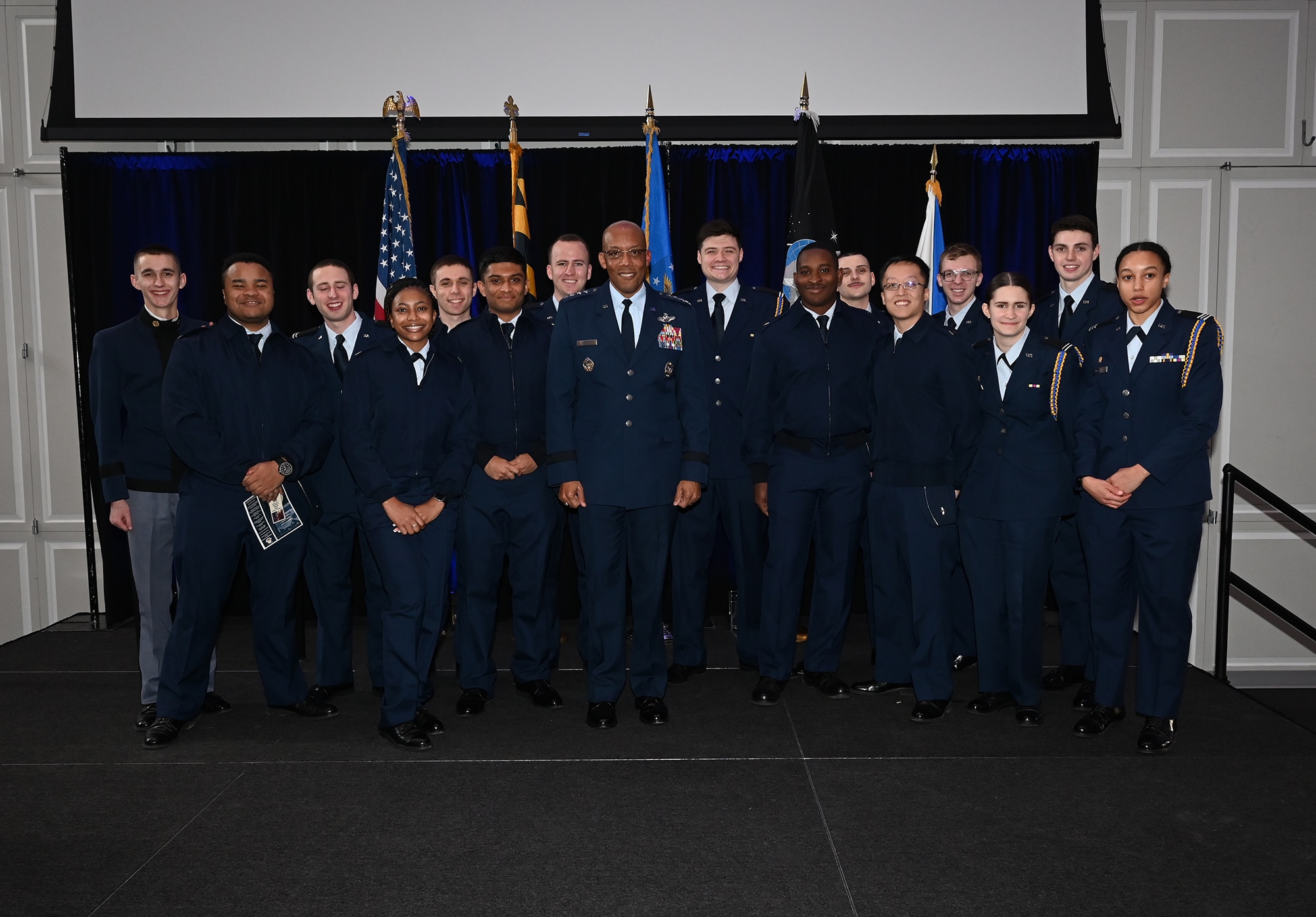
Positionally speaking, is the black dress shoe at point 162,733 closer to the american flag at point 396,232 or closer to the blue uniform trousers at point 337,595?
the blue uniform trousers at point 337,595

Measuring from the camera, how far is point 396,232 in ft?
16.3

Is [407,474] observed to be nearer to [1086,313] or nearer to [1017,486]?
[1017,486]

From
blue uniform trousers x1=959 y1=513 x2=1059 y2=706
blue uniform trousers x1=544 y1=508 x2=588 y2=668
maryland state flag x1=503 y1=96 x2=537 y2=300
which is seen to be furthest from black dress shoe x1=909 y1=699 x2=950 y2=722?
maryland state flag x1=503 y1=96 x2=537 y2=300

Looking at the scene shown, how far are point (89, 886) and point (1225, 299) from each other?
6.39 metres

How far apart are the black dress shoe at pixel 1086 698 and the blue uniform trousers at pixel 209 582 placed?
307 cm

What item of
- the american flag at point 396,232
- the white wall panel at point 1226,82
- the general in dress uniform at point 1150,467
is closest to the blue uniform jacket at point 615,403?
the general in dress uniform at point 1150,467

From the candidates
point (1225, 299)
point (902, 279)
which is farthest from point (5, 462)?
point (1225, 299)

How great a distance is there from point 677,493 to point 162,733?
206 centimetres

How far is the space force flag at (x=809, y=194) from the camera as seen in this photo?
5.01 meters

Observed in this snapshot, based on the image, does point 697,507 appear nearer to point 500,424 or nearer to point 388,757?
point 500,424

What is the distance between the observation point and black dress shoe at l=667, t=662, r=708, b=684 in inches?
165

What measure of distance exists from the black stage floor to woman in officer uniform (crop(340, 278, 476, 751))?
0.97ft

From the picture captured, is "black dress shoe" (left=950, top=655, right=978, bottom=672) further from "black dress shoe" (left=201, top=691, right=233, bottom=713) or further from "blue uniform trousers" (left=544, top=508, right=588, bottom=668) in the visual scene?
"black dress shoe" (left=201, top=691, right=233, bottom=713)

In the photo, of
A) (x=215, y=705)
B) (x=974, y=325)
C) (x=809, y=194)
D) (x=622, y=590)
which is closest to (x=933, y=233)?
(x=809, y=194)
